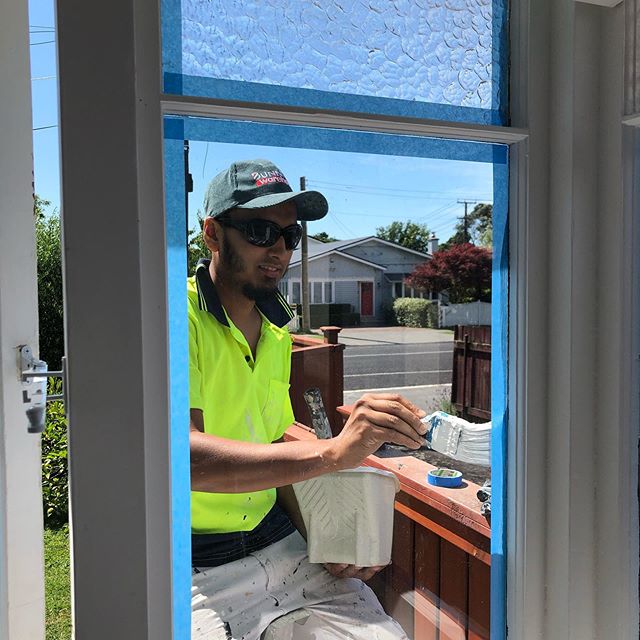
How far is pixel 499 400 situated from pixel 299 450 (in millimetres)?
537

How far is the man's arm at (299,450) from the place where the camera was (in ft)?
4.13

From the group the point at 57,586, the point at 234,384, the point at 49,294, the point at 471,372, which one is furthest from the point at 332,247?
the point at 57,586

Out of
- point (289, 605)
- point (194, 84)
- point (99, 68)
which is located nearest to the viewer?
point (99, 68)

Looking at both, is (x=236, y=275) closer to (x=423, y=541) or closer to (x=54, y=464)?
(x=423, y=541)

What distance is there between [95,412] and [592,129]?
1.29 m

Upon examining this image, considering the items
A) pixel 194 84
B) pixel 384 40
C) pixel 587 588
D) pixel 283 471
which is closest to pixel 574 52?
pixel 384 40

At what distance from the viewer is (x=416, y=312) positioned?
1.43 meters

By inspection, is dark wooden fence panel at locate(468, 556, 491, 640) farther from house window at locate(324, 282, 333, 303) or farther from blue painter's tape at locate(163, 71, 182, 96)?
blue painter's tape at locate(163, 71, 182, 96)

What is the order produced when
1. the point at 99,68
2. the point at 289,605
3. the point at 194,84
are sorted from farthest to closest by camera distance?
the point at 289,605 → the point at 194,84 → the point at 99,68

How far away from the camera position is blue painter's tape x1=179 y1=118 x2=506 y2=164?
122 centimetres

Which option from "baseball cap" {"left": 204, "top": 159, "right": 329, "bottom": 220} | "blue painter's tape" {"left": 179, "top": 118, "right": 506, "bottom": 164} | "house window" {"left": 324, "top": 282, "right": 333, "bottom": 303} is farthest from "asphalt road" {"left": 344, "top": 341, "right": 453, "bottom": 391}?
"blue painter's tape" {"left": 179, "top": 118, "right": 506, "bottom": 164}

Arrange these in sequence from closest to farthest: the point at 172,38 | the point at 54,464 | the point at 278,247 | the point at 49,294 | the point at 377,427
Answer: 1. the point at 172,38
2. the point at 278,247
3. the point at 377,427
4. the point at 49,294
5. the point at 54,464

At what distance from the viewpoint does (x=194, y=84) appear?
1211 millimetres

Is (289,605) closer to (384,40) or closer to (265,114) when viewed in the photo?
(265,114)
